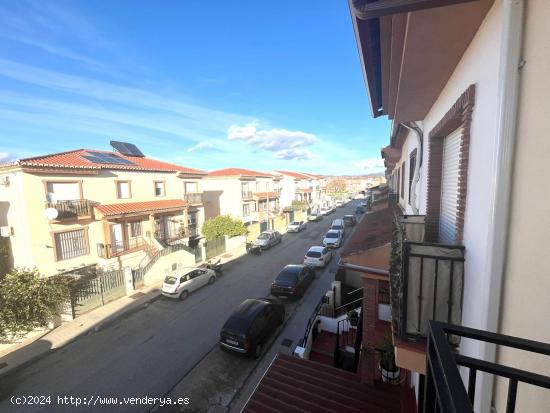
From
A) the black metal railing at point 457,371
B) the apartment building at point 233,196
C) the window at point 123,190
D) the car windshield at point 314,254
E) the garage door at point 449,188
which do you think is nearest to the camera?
the black metal railing at point 457,371

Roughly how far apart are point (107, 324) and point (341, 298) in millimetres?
10054

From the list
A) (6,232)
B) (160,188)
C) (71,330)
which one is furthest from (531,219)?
(160,188)

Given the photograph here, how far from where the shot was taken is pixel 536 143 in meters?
1.62

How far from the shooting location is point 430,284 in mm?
2680

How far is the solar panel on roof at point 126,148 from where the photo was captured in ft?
69.4

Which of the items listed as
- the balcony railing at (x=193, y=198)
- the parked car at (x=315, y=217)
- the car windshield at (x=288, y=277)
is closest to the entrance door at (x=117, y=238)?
the balcony railing at (x=193, y=198)

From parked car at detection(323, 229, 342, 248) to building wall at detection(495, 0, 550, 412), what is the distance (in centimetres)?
2025

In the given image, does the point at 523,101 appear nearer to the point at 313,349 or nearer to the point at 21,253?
the point at 313,349

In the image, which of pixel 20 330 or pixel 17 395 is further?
pixel 20 330

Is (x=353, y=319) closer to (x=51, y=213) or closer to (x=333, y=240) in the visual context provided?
(x=333, y=240)

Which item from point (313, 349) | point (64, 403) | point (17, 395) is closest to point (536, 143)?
point (313, 349)

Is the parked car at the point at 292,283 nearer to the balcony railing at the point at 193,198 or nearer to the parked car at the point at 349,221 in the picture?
the balcony railing at the point at 193,198

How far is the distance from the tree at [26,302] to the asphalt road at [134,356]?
1450mm

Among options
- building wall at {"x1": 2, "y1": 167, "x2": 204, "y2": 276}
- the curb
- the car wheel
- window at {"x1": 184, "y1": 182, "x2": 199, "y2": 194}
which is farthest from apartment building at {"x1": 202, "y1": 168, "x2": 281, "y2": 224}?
the car wheel
